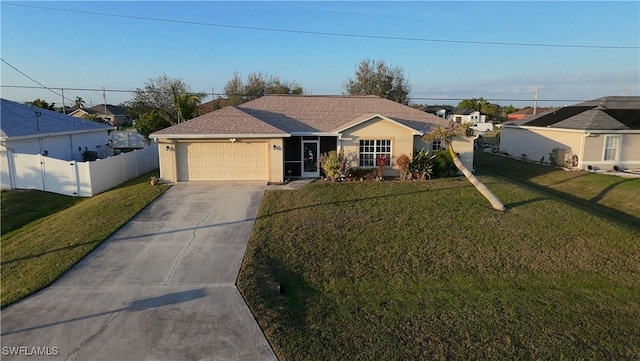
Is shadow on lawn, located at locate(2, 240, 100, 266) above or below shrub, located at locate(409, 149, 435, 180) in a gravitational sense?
below

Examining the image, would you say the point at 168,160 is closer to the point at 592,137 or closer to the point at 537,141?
the point at 592,137

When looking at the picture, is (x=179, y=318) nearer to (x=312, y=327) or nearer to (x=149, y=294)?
(x=149, y=294)

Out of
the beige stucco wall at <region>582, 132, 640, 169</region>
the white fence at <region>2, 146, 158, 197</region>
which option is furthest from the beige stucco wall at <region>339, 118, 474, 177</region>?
the beige stucco wall at <region>582, 132, 640, 169</region>

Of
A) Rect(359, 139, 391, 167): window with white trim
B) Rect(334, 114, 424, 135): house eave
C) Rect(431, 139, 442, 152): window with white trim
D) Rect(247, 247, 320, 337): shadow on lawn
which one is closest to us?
Rect(247, 247, 320, 337): shadow on lawn

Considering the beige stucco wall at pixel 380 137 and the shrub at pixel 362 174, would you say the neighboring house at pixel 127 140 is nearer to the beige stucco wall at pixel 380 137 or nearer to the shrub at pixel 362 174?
the beige stucco wall at pixel 380 137

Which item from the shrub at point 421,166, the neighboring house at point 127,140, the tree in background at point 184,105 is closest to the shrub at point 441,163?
the shrub at point 421,166

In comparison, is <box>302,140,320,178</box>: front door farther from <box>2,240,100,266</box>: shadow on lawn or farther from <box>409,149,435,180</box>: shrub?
<box>2,240,100,266</box>: shadow on lawn

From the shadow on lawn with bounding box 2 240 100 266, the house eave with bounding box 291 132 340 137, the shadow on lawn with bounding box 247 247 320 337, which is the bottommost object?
the shadow on lawn with bounding box 247 247 320 337
